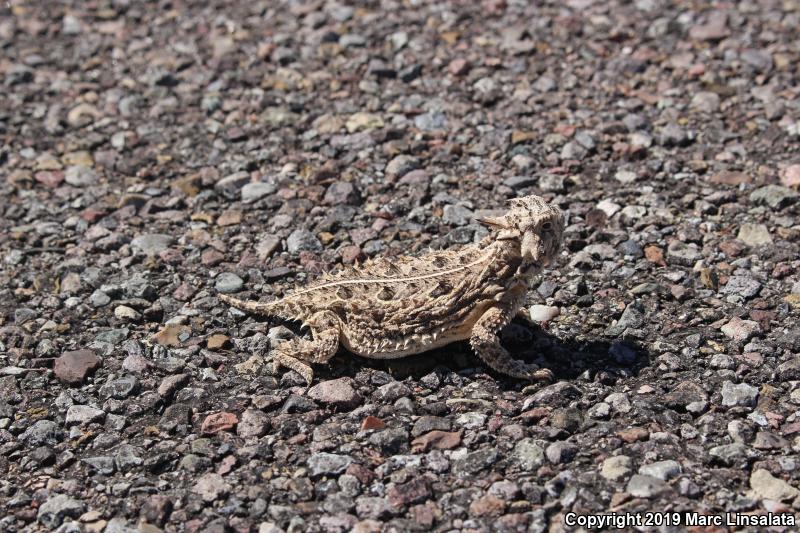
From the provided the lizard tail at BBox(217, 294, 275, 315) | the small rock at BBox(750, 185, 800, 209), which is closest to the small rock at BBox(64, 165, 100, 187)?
the lizard tail at BBox(217, 294, 275, 315)

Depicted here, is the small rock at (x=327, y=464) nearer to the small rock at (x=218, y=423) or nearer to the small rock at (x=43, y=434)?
the small rock at (x=218, y=423)

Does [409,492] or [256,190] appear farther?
[256,190]

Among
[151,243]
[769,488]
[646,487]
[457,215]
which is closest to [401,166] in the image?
[457,215]

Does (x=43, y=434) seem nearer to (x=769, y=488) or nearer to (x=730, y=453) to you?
(x=730, y=453)

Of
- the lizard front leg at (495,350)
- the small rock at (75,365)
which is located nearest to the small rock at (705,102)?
the lizard front leg at (495,350)

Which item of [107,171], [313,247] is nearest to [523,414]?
[313,247]
